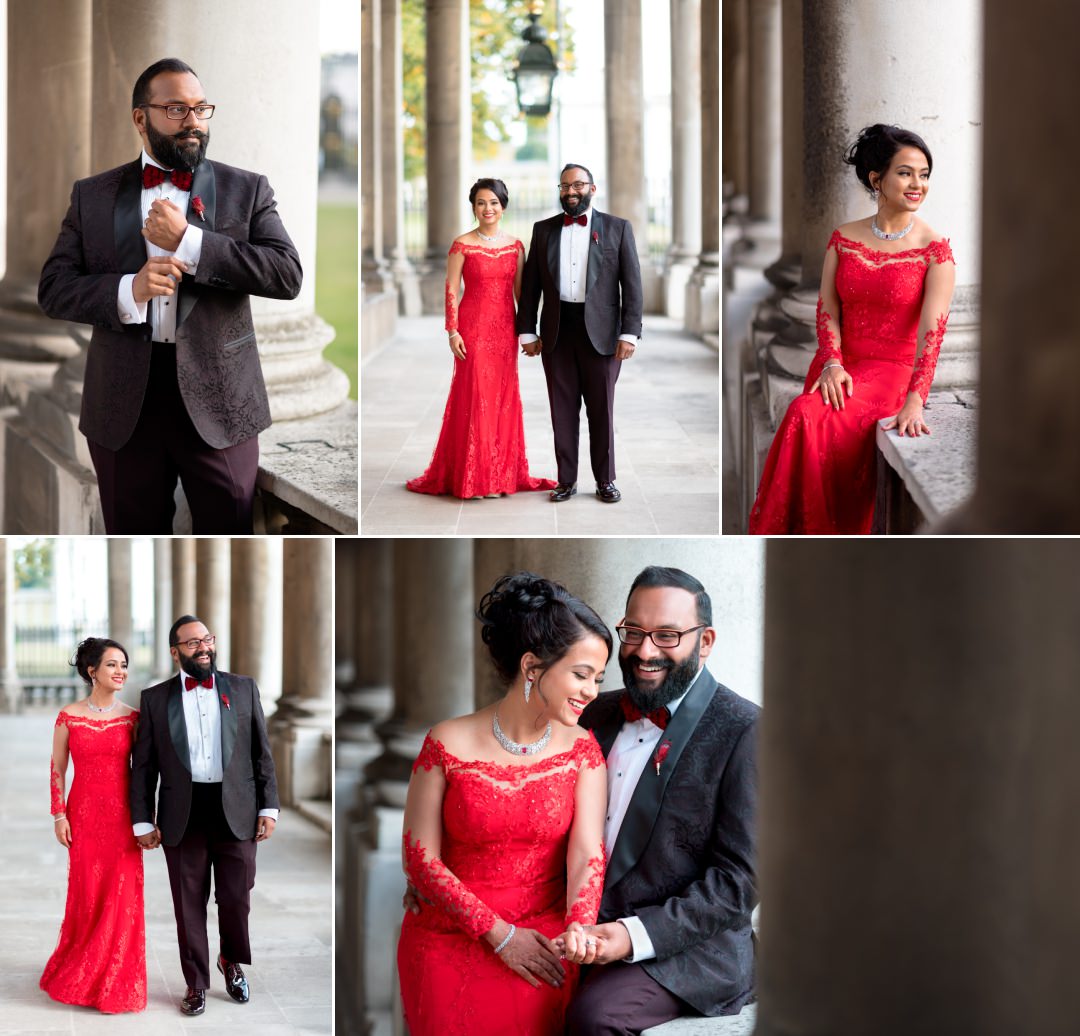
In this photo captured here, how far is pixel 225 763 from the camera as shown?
13.0ft

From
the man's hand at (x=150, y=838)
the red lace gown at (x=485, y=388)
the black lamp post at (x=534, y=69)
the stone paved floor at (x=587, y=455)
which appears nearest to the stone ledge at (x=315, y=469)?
the stone paved floor at (x=587, y=455)

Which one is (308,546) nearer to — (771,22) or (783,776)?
(783,776)

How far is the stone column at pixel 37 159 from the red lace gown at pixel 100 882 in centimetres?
107

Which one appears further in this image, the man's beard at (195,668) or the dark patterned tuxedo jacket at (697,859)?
the man's beard at (195,668)

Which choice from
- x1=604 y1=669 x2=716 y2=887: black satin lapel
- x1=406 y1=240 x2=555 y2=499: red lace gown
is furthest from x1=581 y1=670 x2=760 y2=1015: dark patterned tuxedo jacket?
x1=406 y1=240 x2=555 y2=499: red lace gown

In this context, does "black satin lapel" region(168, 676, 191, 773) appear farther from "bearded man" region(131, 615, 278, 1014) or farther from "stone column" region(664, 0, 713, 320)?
"stone column" region(664, 0, 713, 320)

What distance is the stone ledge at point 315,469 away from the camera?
154 inches

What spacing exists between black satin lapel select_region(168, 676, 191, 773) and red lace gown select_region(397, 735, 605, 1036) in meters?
0.79

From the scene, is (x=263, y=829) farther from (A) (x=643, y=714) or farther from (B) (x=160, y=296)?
(B) (x=160, y=296)

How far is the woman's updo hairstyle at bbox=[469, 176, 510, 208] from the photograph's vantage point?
411 centimetres

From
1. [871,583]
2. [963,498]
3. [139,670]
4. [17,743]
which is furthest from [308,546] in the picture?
[871,583]

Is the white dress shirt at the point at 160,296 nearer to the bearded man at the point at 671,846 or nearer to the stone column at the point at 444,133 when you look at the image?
the stone column at the point at 444,133

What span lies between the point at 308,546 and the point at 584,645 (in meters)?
0.96

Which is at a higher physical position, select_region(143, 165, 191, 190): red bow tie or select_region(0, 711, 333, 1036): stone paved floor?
select_region(143, 165, 191, 190): red bow tie
